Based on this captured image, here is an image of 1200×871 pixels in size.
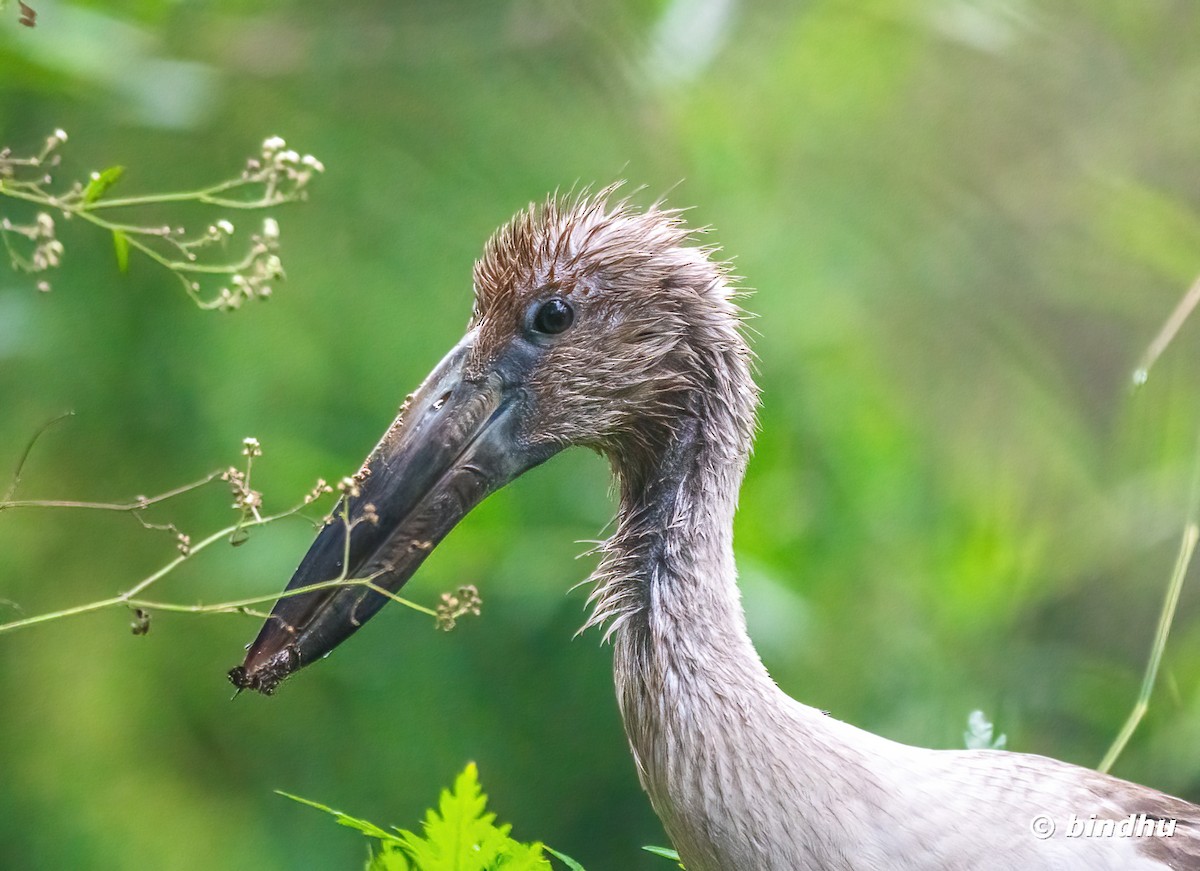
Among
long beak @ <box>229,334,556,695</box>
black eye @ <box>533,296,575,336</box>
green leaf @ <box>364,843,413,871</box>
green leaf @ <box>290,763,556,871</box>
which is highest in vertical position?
black eye @ <box>533,296,575,336</box>

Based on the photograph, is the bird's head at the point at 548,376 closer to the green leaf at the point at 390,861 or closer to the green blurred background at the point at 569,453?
the green leaf at the point at 390,861

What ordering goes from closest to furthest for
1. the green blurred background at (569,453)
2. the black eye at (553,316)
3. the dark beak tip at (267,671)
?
the dark beak tip at (267,671) → the black eye at (553,316) → the green blurred background at (569,453)

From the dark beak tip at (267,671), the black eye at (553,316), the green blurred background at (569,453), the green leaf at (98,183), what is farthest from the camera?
the green blurred background at (569,453)

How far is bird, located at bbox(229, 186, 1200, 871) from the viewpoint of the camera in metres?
1.24

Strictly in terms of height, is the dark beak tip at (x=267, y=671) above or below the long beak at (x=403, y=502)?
below

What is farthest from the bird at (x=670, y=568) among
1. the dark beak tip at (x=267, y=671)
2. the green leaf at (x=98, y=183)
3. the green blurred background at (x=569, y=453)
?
the green blurred background at (x=569, y=453)

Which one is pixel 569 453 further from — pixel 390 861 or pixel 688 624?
pixel 390 861

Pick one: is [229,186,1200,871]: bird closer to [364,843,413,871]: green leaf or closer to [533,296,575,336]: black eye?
[533,296,575,336]: black eye

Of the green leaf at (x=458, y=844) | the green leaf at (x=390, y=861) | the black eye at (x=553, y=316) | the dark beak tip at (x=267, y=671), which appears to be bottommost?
the green leaf at (x=390, y=861)

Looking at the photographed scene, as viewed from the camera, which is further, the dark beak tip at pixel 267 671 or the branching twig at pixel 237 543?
the dark beak tip at pixel 267 671

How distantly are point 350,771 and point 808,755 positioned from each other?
1.13 m

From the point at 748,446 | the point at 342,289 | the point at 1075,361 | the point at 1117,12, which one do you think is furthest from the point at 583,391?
the point at 1117,12

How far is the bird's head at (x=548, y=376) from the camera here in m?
1.29

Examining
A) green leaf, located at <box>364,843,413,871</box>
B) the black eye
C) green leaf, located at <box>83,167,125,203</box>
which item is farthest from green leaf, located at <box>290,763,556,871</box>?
green leaf, located at <box>83,167,125,203</box>
